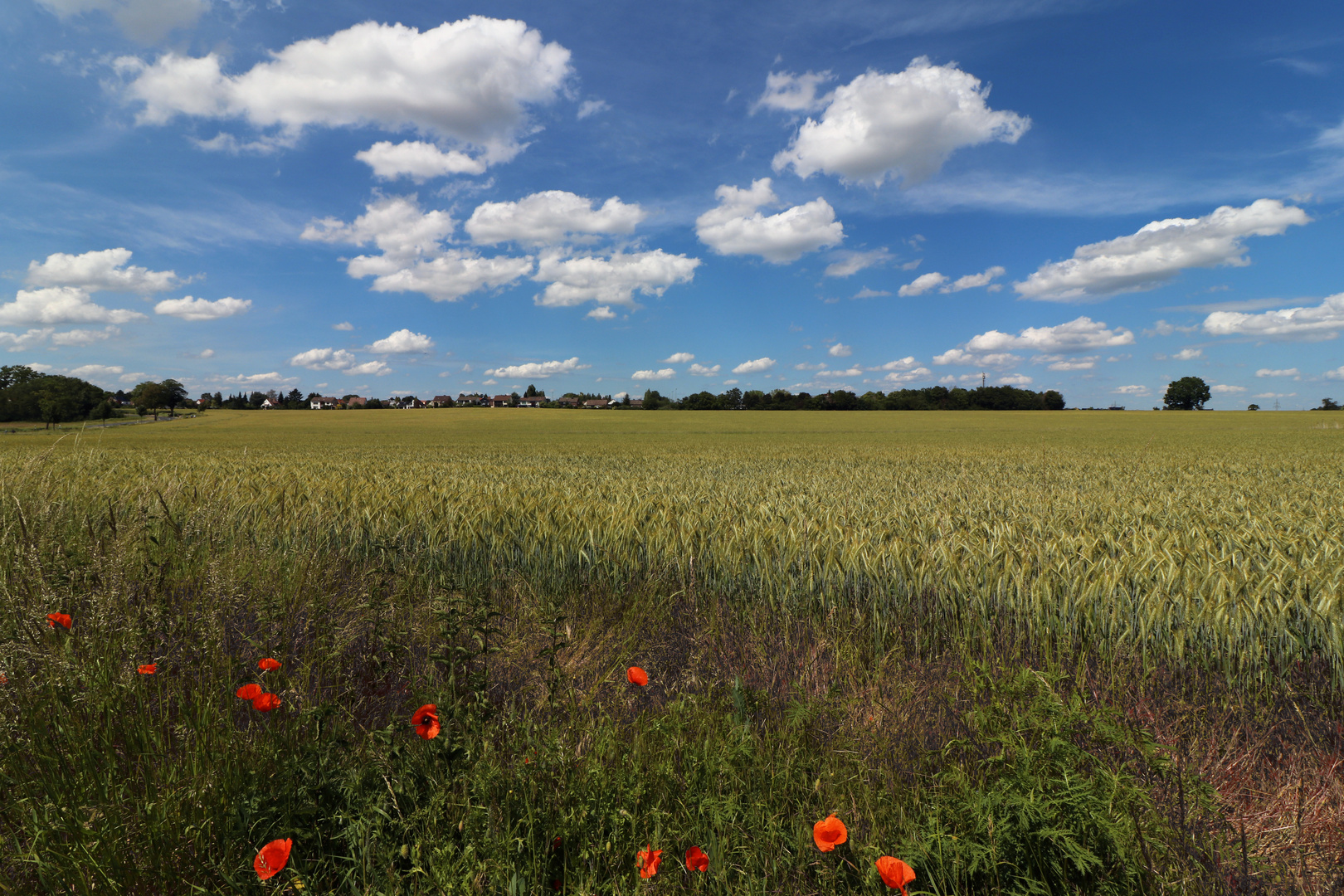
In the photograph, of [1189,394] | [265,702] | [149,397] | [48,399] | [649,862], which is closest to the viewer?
[649,862]

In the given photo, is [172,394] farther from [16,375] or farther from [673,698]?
[673,698]

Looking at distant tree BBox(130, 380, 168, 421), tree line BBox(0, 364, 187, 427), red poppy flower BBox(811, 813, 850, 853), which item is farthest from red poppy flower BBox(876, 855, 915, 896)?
distant tree BBox(130, 380, 168, 421)

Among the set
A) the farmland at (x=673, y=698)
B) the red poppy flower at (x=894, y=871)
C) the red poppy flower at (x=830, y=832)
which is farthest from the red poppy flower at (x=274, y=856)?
the red poppy flower at (x=894, y=871)

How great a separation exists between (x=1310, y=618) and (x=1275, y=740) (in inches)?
33.2

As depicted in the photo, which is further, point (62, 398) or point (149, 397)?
point (149, 397)

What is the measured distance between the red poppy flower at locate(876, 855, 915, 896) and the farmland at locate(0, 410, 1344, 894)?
297 millimetres

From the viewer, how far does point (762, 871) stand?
2.01 metres

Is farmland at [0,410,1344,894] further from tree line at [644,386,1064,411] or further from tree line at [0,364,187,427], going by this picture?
tree line at [644,386,1064,411]

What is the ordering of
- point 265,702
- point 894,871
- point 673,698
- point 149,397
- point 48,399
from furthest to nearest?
point 149,397
point 48,399
point 673,698
point 265,702
point 894,871

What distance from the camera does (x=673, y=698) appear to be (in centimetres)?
330

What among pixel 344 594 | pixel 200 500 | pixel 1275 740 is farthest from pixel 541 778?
pixel 200 500

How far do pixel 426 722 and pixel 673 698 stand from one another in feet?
4.90

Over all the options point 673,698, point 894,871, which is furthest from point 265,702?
point 894,871

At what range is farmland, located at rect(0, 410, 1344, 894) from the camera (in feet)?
6.27
